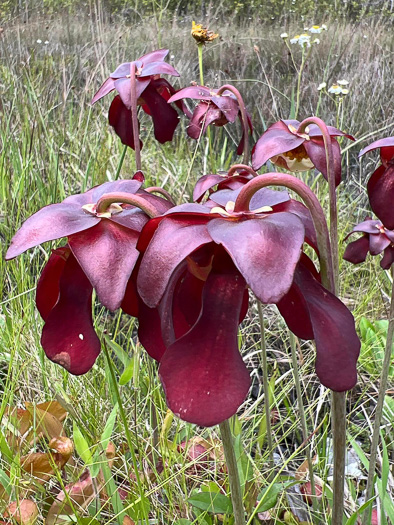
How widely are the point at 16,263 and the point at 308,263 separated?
1.28 m

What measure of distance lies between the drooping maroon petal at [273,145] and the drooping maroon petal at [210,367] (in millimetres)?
337

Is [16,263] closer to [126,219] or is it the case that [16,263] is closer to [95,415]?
[95,415]

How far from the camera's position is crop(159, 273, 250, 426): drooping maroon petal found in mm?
321

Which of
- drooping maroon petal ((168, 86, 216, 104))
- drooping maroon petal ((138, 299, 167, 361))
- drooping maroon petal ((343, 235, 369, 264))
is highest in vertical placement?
drooping maroon petal ((168, 86, 216, 104))

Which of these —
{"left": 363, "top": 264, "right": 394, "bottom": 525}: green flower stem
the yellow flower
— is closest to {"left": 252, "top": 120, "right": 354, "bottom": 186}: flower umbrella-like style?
{"left": 363, "top": 264, "right": 394, "bottom": 525}: green flower stem

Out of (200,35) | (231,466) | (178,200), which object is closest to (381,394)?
(231,466)

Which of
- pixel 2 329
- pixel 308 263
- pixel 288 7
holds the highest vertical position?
pixel 308 263

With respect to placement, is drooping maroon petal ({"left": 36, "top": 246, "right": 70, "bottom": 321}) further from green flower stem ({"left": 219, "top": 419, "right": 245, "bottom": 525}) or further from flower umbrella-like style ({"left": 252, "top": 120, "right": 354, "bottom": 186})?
flower umbrella-like style ({"left": 252, "top": 120, "right": 354, "bottom": 186})

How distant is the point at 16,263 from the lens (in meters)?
1.55

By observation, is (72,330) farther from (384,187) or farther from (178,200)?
(178,200)

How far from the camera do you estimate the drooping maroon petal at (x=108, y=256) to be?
36cm

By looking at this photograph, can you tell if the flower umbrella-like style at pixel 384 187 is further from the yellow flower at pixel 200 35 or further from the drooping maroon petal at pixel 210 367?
the yellow flower at pixel 200 35

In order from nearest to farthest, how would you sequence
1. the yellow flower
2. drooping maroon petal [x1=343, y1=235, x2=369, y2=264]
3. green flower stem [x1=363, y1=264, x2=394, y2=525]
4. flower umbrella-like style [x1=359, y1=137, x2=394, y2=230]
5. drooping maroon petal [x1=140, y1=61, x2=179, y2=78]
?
flower umbrella-like style [x1=359, y1=137, x2=394, y2=230] < green flower stem [x1=363, y1=264, x2=394, y2=525] < drooping maroon petal [x1=140, y1=61, x2=179, y2=78] < drooping maroon petal [x1=343, y1=235, x2=369, y2=264] < the yellow flower

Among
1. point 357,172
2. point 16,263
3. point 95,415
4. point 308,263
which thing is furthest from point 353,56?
point 308,263
